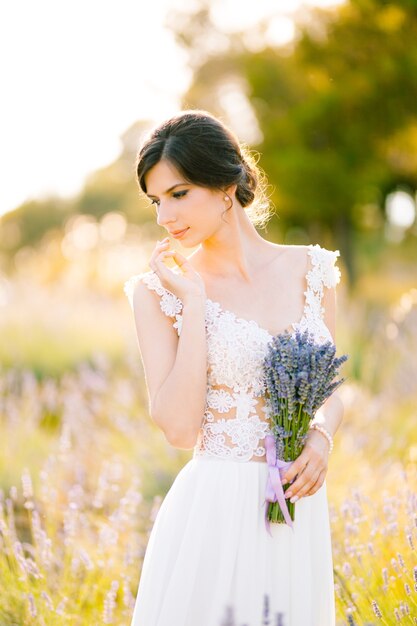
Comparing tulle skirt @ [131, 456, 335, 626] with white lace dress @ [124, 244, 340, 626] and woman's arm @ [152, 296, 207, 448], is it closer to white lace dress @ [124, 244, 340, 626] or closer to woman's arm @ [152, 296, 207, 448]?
white lace dress @ [124, 244, 340, 626]

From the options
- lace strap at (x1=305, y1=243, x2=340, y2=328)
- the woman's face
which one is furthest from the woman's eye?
lace strap at (x1=305, y1=243, x2=340, y2=328)

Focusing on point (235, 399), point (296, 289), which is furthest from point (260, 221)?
point (235, 399)

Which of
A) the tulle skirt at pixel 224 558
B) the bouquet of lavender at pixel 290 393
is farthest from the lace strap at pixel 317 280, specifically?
the tulle skirt at pixel 224 558

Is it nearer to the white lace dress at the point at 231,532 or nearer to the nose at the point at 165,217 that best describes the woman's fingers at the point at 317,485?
the white lace dress at the point at 231,532

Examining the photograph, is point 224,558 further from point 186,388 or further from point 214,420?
point 186,388

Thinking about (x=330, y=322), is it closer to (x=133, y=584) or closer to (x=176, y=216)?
(x=176, y=216)

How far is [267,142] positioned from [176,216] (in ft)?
48.7

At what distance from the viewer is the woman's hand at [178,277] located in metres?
2.54

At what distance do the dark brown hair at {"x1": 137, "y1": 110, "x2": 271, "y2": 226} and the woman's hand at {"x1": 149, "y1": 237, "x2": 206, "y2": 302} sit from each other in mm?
241

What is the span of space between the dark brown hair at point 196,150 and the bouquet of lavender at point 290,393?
0.61 meters

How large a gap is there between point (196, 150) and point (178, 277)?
421 mm

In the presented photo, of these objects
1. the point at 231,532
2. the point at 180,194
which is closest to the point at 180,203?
the point at 180,194

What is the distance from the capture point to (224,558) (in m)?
2.52

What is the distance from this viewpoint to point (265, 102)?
17.6 meters
